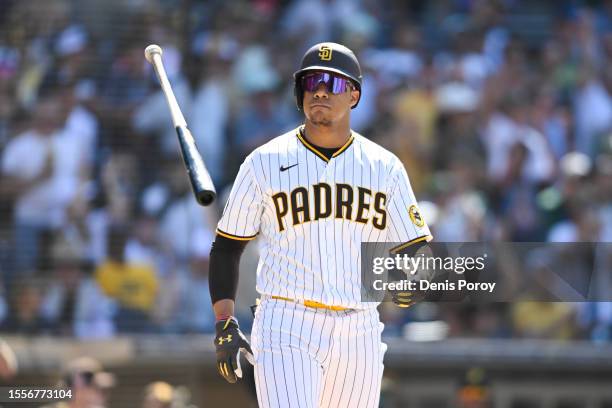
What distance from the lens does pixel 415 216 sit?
505 cm

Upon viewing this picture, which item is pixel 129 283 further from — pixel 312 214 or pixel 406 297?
pixel 312 214

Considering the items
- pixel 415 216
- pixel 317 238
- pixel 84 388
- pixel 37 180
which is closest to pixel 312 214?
pixel 317 238

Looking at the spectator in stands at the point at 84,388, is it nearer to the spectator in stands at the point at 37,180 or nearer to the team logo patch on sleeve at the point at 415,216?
the team logo patch on sleeve at the point at 415,216

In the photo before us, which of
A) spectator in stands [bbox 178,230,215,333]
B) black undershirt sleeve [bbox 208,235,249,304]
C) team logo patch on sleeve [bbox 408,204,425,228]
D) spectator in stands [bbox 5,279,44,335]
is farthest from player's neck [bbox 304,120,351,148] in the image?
spectator in stands [bbox 5,279,44,335]

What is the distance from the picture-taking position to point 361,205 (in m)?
4.93

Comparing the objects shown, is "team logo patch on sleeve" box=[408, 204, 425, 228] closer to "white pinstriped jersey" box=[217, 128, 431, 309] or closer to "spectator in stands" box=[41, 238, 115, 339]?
"white pinstriped jersey" box=[217, 128, 431, 309]

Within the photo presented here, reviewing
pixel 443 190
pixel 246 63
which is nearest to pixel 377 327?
pixel 443 190

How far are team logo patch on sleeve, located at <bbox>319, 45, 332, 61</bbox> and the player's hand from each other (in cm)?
108

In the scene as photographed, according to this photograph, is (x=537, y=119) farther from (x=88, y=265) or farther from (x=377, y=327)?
(x=377, y=327)

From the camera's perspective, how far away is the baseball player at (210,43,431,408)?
4828 mm

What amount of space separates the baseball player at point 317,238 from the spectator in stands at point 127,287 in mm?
4788

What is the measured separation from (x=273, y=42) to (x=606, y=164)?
3.16 meters

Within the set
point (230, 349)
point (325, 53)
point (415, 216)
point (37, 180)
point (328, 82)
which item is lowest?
point (230, 349)

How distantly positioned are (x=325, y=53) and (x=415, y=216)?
73cm
